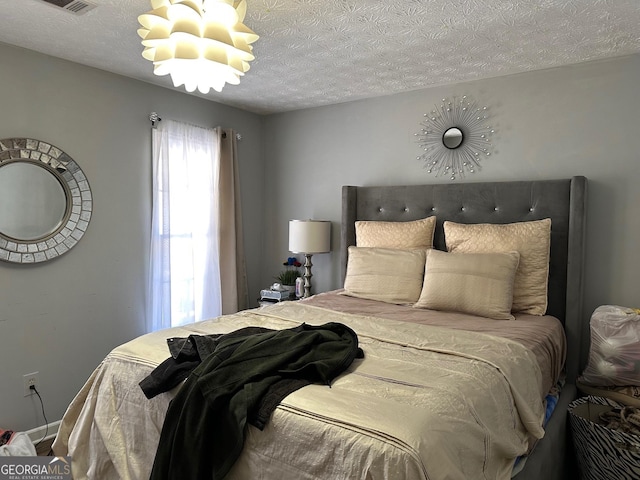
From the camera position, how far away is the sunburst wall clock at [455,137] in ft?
10.6

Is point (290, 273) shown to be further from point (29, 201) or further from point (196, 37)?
point (196, 37)

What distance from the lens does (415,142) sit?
3527 millimetres

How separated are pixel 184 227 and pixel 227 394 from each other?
237cm

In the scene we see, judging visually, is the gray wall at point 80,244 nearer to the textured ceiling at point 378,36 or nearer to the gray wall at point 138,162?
the gray wall at point 138,162

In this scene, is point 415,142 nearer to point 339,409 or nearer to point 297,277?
point 297,277

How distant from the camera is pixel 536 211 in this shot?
9.59 feet

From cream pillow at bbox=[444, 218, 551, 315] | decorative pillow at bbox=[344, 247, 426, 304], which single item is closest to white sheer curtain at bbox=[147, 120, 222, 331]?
decorative pillow at bbox=[344, 247, 426, 304]

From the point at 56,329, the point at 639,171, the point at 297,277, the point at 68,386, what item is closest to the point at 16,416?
the point at 68,386

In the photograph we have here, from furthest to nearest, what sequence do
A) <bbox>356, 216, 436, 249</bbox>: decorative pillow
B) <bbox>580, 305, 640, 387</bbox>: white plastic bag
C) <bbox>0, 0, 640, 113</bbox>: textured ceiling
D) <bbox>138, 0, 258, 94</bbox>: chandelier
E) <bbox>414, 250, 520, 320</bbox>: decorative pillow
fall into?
A: <bbox>356, 216, 436, 249</bbox>: decorative pillow
<bbox>414, 250, 520, 320</bbox>: decorative pillow
<bbox>580, 305, 640, 387</bbox>: white plastic bag
<bbox>0, 0, 640, 113</bbox>: textured ceiling
<bbox>138, 0, 258, 94</bbox>: chandelier

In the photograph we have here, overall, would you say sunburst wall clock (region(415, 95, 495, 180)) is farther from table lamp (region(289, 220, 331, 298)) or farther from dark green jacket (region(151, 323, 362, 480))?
dark green jacket (region(151, 323, 362, 480))

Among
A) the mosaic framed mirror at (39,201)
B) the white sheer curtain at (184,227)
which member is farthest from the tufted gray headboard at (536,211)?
the mosaic framed mirror at (39,201)

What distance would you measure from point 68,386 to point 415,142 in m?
3.09

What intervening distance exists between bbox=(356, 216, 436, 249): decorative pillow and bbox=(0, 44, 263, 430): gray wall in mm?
1706

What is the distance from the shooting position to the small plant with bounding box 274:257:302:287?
4.10m
